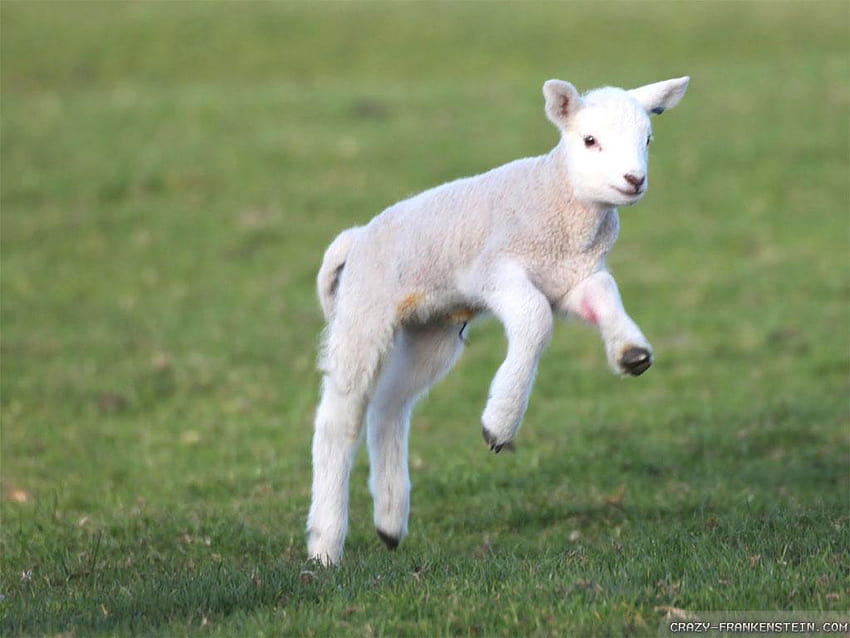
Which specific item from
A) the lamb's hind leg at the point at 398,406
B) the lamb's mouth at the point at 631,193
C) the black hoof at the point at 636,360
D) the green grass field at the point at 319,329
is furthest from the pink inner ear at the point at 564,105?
the green grass field at the point at 319,329

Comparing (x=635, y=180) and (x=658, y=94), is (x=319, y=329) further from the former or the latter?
(x=635, y=180)

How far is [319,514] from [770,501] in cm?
312

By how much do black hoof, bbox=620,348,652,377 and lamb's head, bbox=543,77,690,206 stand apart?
0.66 metres

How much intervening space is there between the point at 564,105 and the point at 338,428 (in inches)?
80.5

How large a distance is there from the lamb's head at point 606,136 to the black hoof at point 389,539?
221 centimetres

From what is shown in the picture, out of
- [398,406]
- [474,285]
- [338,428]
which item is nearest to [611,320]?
[474,285]

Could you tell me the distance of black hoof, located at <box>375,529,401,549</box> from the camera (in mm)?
7457

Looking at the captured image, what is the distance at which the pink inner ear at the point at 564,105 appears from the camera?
249 inches

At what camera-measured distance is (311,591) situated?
5.89 m

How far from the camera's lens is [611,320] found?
616 cm

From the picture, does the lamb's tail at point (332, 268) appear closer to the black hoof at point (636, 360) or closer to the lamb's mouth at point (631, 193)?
the lamb's mouth at point (631, 193)

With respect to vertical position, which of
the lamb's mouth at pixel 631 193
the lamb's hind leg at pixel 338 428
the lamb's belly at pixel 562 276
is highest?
the lamb's mouth at pixel 631 193

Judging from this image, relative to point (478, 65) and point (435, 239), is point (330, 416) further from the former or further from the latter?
point (478, 65)

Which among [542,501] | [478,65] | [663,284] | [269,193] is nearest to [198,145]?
[269,193]
